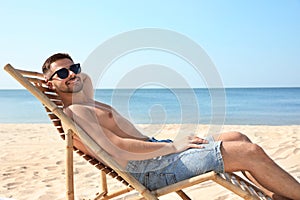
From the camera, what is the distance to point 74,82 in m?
2.63

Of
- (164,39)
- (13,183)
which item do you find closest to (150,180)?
(164,39)

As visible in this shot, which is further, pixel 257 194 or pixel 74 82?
pixel 74 82

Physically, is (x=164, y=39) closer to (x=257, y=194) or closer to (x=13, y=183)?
(x=257, y=194)

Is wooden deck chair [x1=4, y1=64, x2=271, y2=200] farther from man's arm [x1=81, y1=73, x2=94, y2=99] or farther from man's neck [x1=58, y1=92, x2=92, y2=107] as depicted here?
man's arm [x1=81, y1=73, x2=94, y2=99]

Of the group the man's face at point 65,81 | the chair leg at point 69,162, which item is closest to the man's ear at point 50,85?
→ the man's face at point 65,81

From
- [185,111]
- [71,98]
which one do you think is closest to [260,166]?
[71,98]

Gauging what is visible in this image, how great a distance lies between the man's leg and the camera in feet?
7.29

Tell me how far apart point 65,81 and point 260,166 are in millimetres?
1322

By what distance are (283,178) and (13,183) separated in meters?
2.82

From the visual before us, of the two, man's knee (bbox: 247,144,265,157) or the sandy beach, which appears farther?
the sandy beach

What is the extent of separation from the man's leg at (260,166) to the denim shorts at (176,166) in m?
0.06

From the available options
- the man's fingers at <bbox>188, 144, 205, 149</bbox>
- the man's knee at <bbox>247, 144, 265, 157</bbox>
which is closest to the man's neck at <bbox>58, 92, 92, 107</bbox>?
the man's fingers at <bbox>188, 144, 205, 149</bbox>

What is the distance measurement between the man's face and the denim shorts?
0.65 meters

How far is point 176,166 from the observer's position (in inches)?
91.6
